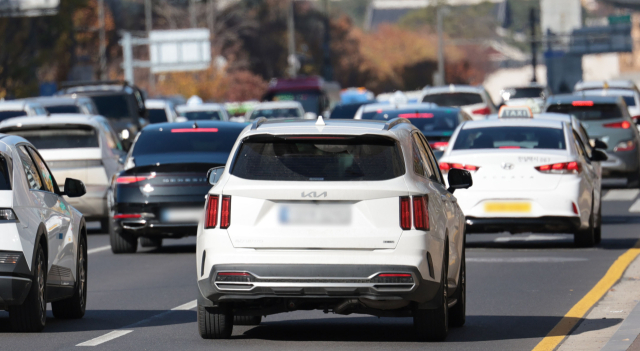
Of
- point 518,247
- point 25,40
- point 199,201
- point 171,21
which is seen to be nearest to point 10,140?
point 199,201

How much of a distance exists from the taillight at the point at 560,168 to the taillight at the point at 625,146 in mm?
10670

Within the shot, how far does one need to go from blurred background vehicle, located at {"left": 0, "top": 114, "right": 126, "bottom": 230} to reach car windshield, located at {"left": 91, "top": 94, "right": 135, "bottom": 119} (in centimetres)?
1432

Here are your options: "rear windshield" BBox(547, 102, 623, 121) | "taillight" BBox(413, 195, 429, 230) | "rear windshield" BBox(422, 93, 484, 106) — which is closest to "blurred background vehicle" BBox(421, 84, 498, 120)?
"rear windshield" BBox(422, 93, 484, 106)

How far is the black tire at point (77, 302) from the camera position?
11047 millimetres

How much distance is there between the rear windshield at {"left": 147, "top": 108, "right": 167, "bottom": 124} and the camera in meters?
37.7

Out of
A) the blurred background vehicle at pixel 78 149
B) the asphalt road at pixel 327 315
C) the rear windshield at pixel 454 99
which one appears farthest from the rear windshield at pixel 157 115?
the asphalt road at pixel 327 315

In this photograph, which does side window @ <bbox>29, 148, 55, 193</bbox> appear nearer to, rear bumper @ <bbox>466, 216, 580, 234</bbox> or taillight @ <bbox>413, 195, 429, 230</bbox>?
taillight @ <bbox>413, 195, 429, 230</bbox>

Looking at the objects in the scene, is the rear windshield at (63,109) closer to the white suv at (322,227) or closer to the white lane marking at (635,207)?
the white lane marking at (635,207)

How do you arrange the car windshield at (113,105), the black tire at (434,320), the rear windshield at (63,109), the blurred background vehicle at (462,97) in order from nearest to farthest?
the black tire at (434,320) < the rear windshield at (63,109) < the blurred background vehicle at (462,97) < the car windshield at (113,105)

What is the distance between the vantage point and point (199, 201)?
16141 millimetres

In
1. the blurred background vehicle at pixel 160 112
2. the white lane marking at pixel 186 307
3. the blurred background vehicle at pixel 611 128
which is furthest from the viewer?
the blurred background vehicle at pixel 160 112

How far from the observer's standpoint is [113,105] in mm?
34062

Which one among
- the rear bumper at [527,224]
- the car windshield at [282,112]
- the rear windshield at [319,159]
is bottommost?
the car windshield at [282,112]

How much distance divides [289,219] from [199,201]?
749 centimetres
